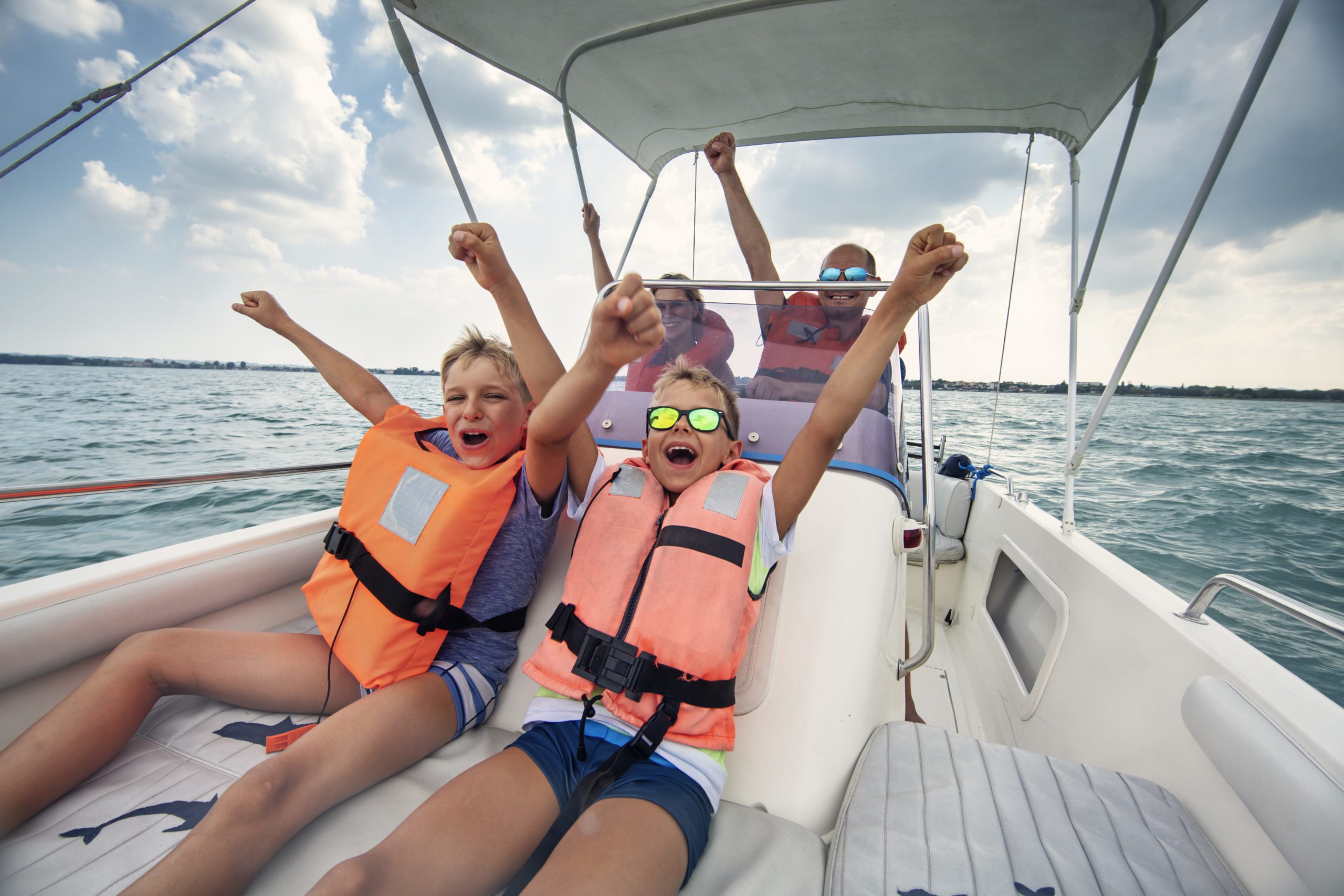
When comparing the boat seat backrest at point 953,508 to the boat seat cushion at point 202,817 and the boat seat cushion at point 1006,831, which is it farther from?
the boat seat cushion at point 202,817

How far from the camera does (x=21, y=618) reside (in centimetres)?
150

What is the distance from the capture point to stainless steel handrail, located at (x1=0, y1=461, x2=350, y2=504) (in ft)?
4.81

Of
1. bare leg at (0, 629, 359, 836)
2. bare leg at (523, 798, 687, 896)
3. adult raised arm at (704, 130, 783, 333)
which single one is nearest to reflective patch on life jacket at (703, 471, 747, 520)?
bare leg at (523, 798, 687, 896)

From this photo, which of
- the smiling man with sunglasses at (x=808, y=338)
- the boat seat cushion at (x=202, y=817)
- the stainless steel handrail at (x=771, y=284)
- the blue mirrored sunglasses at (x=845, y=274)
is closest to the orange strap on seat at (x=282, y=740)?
the boat seat cushion at (x=202, y=817)

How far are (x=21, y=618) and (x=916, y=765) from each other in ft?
7.87

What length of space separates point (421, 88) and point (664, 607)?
7.62 ft

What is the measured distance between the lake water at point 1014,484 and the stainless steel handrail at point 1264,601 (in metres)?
0.70

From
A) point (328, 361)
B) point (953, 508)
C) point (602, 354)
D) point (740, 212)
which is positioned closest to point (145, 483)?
point (328, 361)

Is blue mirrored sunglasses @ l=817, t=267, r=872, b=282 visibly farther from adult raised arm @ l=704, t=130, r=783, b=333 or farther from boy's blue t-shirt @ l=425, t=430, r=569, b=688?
boy's blue t-shirt @ l=425, t=430, r=569, b=688

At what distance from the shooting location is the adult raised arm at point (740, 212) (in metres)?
2.97

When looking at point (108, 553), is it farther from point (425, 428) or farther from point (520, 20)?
point (520, 20)

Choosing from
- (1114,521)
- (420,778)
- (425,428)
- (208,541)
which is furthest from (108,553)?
(1114,521)

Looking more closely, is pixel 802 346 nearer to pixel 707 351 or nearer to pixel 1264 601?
pixel 707 351

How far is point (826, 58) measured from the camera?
8.70 feet
